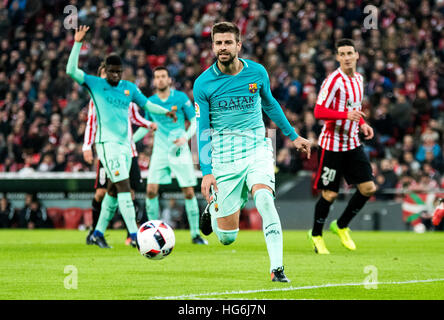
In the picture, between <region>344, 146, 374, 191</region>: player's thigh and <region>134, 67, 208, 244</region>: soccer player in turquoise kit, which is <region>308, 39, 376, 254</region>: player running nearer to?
<region>344, 146, 374, 191</region>: player's thigh

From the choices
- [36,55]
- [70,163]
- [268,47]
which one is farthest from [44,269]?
[36,55]

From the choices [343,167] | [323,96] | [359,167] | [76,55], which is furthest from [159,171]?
[359,167]

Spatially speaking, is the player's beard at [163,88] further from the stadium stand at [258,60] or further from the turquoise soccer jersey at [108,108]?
the stadium stand at [258,60]

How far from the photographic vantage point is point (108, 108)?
1148 centimetres

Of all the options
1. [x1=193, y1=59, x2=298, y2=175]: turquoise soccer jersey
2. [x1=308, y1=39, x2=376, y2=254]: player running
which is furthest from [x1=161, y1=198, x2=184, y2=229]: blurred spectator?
[x1=193, y1=59, x2=298, y2=175]: turquoise soccer jersey

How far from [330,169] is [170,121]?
3.21 metres

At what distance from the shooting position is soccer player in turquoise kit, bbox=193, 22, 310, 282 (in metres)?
7.19

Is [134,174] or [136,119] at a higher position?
[136,119]

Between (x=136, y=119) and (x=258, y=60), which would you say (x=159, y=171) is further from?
(x=258, y=60)

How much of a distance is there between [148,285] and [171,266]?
5.61 ft

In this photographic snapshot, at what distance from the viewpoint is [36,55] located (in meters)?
24.9

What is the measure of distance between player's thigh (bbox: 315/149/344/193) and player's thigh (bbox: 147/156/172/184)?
292 centimetres
